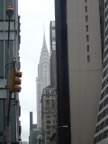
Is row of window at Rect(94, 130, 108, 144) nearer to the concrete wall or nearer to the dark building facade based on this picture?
the concrete wall

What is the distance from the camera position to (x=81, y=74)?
143 m

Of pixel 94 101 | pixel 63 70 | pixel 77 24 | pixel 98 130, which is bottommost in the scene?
pixel 98 130

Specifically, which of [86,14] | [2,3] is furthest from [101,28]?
[2,3]

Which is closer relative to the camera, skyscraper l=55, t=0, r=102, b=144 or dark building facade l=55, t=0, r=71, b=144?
skyscraper l=55, t=0, r=102, b=144

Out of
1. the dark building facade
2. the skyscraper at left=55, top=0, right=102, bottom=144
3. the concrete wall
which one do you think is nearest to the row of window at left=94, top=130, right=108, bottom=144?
the concrete wall

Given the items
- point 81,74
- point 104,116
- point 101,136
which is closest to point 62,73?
point 81,74

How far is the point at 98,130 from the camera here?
12444 centimetres

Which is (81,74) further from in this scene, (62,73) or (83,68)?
(62,73)

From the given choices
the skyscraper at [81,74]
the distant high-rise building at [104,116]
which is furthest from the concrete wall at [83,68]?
the distant high-rise building at [104,116]

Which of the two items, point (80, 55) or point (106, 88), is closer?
point (106, 88)

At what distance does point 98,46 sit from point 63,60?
61.3 feet

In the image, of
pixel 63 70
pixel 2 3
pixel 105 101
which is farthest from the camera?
pixel 63 70

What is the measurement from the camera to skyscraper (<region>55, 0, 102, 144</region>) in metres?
138

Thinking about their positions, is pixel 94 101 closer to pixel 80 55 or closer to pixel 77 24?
pixel 80 55
